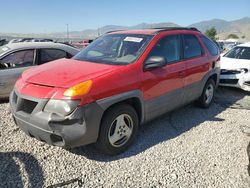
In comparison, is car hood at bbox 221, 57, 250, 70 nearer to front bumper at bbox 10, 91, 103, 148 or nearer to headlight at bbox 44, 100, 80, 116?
front bumper at bbox 10, 91, 103, 148

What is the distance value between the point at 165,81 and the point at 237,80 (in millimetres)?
3883

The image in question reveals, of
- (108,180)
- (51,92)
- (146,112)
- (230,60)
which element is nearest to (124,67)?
(146,112)

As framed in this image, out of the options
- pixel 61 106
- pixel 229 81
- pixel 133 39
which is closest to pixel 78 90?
pixel 61 106

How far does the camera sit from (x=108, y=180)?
10.2ft

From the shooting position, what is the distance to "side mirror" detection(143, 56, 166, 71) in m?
3.78

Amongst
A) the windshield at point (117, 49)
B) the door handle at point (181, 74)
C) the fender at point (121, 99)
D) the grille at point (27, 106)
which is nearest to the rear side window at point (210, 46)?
the door handle at point (181, 74)

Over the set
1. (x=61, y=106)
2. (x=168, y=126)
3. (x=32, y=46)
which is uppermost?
(x=32, y=46)

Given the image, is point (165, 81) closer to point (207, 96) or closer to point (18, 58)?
point (207, 96)

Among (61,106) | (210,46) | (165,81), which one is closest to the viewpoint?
(61,106)

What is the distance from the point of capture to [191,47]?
16.5 ft

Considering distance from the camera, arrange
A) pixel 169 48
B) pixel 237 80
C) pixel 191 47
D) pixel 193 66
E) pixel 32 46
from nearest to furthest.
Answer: pixel 169 48
pixel 193 66
pixel 191 47
pixel 32 46
pixel 237 80

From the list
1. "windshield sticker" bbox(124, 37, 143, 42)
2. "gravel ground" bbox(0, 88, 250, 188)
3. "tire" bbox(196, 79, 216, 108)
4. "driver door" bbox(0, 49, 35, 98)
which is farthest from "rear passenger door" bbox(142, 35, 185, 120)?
"driver door" bbox(0, 49, 35, 98)

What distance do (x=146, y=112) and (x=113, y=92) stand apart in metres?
0.83

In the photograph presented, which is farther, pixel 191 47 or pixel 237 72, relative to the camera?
pixel 237 72
